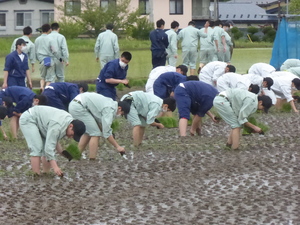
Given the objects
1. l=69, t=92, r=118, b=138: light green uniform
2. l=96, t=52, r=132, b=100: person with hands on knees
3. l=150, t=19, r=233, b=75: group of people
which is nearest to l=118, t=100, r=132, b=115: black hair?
l=69, t=92, r=118, b=138: light green uniform

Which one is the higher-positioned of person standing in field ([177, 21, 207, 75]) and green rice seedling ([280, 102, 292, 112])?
person standing in field ([177, 21, 207, 75])

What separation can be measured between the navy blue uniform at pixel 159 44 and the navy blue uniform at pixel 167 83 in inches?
288

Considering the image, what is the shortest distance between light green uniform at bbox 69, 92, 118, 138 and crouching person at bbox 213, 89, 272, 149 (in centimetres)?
190

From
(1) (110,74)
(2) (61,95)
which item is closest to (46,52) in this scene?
(1) (110,74)

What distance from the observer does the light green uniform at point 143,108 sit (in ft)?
43.1

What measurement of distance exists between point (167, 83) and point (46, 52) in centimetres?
594

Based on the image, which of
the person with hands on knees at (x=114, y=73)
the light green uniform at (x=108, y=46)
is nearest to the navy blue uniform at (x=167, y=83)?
the person with hands on knees at (x=114, y=73)

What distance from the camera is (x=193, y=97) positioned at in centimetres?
1456

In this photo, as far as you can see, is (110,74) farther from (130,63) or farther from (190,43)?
(130,63)

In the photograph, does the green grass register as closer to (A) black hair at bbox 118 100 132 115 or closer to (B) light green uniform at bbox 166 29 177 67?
(B) light green uniform at bbox 166 29 177 67

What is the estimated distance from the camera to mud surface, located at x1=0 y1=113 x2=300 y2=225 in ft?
28.3

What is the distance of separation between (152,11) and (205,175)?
57.2 meters

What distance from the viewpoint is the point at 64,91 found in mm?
14328

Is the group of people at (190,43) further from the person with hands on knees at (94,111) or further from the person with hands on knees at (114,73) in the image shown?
the person with hands on knees at (94,111)
